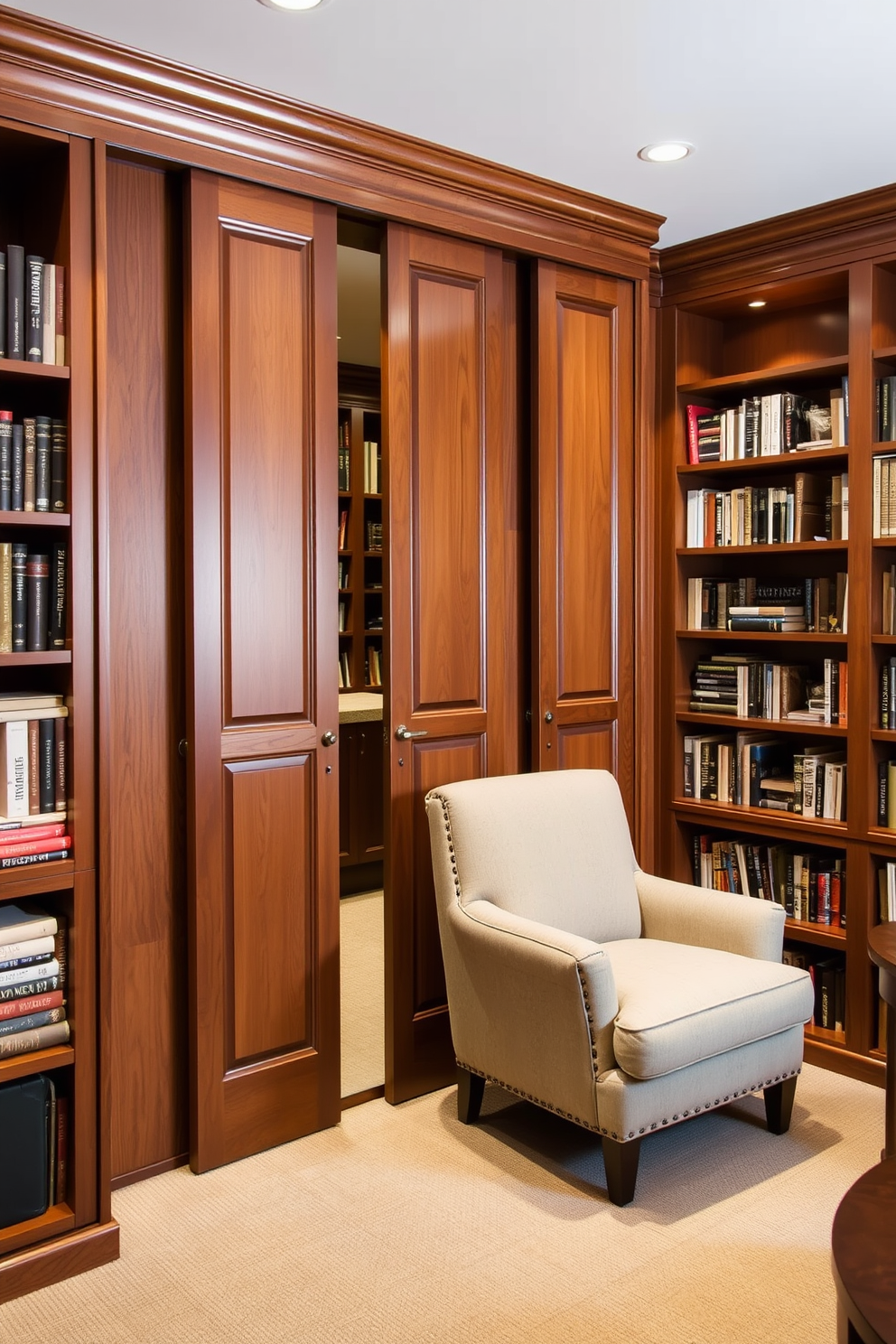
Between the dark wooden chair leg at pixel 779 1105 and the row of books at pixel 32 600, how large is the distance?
2.13 meters

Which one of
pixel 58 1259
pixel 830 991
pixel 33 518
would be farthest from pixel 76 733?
pixel 830 991

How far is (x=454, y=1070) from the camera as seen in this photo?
10.6 ft

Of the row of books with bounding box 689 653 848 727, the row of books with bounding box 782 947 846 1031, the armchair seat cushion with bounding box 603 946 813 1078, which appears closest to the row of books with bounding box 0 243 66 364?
the armchair seat cushion with bounding box 603 946 813 1078

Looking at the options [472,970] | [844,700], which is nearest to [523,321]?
[844,700]

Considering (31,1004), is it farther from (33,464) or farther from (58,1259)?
(33,464)

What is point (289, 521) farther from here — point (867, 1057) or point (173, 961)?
point (867, 1057)

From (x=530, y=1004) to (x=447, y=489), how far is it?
1.46 meters

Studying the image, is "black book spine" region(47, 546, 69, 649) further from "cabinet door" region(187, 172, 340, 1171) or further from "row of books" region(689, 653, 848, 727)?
"row of books" region(689, 653, 848, 727)

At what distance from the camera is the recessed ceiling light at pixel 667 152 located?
2.86 metres


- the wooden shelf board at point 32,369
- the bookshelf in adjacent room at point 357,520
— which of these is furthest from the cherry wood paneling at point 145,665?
the bookshelf in adjacent room at point 357,520

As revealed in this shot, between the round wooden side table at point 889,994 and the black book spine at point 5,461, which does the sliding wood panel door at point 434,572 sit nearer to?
the black book spine at point 5,461

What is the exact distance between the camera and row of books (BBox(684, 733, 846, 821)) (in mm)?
3477

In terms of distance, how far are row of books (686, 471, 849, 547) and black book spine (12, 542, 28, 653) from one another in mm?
2371

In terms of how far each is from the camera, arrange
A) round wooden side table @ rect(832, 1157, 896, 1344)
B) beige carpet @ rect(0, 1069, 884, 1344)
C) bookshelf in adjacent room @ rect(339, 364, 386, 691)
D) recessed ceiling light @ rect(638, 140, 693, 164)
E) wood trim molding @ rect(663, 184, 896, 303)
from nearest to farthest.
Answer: round wooden side table @ rect(832, 1157, 896, 1344) → beige carpet @ rect(0, 1069, 884, 1344) → recessed ceiling light @ rect(638, 140, 693, 164) → wood trim molding @ rect(663, 184, 896, 303) → bookshelf in adjacent room @ rect(339, 364, 386, 691)
